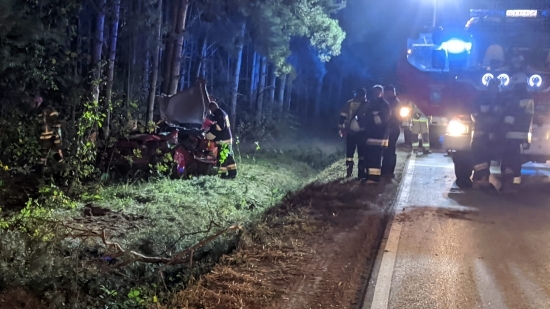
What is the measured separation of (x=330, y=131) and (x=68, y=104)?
62.9 ft

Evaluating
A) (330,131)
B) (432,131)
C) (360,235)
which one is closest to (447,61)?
(432,131)

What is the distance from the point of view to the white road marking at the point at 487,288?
4.67 metres

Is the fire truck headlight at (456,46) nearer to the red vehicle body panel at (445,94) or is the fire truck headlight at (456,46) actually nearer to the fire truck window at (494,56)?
the fire truck window at (494,56)

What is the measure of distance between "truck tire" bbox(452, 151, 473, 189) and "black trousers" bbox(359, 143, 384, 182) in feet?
4.49

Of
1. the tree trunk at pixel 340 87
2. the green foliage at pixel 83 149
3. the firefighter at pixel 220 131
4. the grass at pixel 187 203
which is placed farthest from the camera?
the tree trunk at pixel 340 87

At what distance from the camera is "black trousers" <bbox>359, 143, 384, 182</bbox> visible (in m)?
10.0

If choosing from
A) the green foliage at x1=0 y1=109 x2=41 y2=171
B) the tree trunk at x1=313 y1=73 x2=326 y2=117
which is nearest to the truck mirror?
the green foliage at x1=0 y1=109 x2=41 y2=171

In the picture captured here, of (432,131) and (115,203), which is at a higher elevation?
(432,131)

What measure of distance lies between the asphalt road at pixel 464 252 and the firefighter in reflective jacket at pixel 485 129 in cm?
57

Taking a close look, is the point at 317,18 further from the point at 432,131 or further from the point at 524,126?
the point at 524,126

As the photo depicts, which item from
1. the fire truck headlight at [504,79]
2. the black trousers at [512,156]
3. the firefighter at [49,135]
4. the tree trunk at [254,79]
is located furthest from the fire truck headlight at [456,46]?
the tree trunk at [254,79]

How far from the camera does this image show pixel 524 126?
30.5 feet

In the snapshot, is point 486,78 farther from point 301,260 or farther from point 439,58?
point 301,260

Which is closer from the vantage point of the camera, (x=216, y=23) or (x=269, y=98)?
(x=216, y=23)
